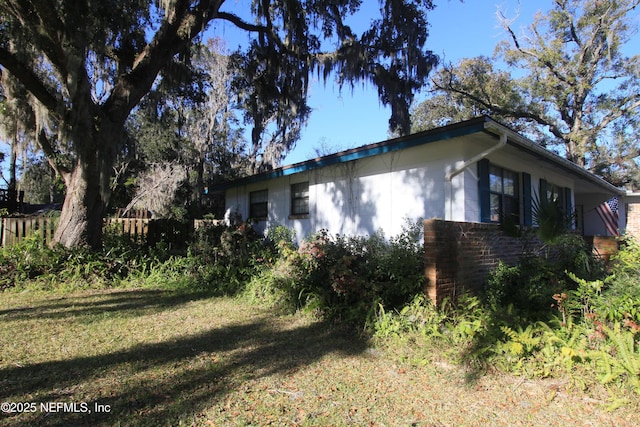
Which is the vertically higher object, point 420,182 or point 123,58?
point 123,58

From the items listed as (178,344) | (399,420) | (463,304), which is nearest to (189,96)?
(178,344)

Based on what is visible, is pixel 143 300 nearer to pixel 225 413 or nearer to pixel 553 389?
pixel 225 413

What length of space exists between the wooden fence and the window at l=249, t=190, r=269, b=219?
4.66ft

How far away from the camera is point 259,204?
38.8ft

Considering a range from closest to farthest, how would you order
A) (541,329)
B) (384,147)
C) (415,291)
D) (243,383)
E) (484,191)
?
1. (243,383)
2. (541,329)
3. (415,291)
4. (484,191)
5. (384,147)

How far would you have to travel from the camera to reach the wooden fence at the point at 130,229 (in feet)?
Answer: 30.3

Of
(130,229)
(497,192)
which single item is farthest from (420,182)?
(130,229)

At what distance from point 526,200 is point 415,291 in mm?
4688

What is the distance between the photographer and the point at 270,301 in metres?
6.53

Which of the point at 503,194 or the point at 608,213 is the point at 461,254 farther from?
the point at 608,213

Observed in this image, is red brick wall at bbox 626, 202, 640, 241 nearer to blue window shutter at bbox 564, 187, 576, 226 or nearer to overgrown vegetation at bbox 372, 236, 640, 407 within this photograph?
blue window shutter at bbox 564, 187, 576, 226

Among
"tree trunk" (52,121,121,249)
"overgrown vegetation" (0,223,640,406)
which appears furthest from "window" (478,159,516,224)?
"tree trunk" (52,121,121,249)

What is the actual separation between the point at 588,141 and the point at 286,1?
1903cm

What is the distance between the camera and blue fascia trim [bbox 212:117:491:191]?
239 inches
